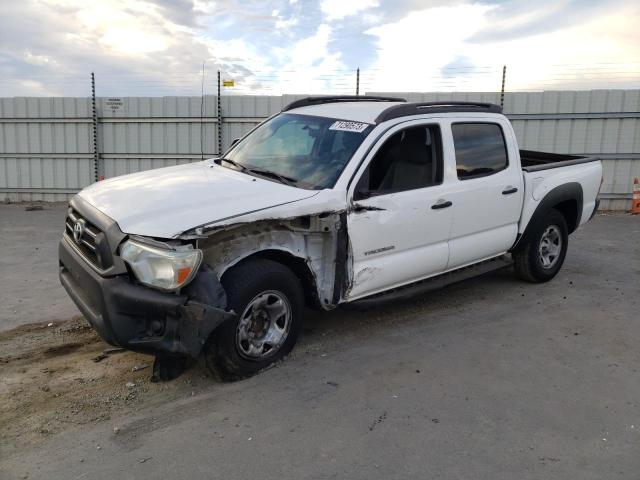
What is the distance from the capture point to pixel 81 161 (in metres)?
13.1

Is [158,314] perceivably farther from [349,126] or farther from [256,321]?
[349,126]

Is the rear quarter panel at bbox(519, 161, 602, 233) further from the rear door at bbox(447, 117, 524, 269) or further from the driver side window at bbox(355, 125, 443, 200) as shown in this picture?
the driver side window at bbox(355, 125, 443, 200)

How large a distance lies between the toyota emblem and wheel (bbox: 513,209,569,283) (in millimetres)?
4496

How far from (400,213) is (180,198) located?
1.76 m

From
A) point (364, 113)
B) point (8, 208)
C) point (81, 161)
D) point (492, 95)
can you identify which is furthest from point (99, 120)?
point (364, 113)

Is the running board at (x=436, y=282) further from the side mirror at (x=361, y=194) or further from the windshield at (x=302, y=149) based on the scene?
the windshield at (x=302, y=149)

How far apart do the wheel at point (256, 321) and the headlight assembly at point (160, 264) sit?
0.39 meters

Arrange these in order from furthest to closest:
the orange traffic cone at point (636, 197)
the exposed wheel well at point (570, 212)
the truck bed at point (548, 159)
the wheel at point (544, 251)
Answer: the orange traffic cone at point (636, 197) → the truck bed at point (548, 159) → the exposed wheel well at point (570, 212) → the wheel at point (544, 251)

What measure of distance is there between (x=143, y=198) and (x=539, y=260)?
4472mm

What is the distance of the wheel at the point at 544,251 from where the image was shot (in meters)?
6.34

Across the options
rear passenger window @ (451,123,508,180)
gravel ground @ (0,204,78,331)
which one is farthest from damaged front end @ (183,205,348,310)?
gravel ground @ (0,204,78,331)

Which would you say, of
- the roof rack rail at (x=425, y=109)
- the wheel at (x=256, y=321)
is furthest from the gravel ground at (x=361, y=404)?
the roof rack rail at (x=425, y=109)

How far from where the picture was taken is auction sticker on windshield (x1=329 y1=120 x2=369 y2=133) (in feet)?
15.5

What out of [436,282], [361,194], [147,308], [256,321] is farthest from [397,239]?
[147,308]
